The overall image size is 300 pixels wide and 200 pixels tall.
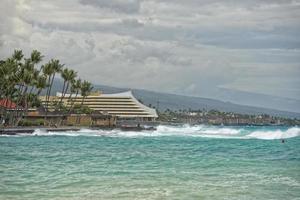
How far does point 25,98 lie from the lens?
3078 inches

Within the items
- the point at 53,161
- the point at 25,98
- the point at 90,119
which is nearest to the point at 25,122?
the point at 25,98

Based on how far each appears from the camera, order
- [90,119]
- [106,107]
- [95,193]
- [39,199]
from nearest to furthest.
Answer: [39,199]
[95,193]
[90,119]
[106,107]

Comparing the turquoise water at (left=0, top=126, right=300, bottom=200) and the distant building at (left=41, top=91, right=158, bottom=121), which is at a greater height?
the distant building at (left=41, top=91, right=158, bottom=121)

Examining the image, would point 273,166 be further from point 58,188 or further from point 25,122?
point 25,122

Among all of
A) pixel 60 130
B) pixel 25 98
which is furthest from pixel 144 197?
pixel 25 98

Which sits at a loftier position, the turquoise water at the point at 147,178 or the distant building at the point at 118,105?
the distant building at the point at 118,105

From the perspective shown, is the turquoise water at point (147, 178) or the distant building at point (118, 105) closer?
the turquoise water at point (147, 178)

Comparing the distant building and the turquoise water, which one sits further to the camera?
the distant building

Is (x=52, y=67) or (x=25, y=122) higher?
(x=52, y=67)

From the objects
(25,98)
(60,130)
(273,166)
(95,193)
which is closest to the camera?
(95,193)

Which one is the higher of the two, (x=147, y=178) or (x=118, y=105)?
(x=118, y=105)

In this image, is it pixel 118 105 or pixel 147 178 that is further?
pixel 118 105

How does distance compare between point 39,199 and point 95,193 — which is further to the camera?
point 95,193

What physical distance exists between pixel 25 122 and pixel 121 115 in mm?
58285
